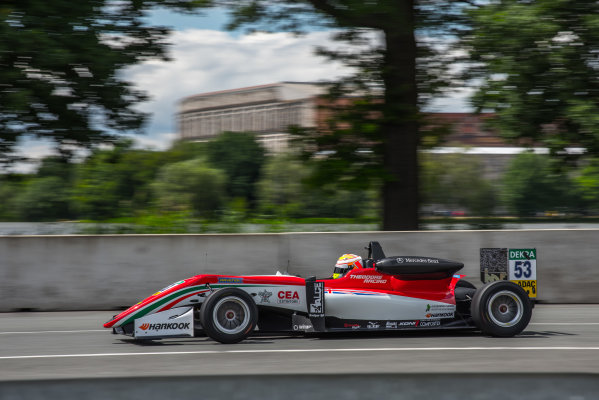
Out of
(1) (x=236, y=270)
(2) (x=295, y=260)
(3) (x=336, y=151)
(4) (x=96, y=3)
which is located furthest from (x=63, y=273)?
(3) (x=336, y=151)

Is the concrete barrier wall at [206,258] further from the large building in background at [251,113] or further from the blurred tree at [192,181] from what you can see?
the large building in background at [251,113]

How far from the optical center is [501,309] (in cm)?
822

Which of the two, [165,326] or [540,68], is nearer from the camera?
[165,326]

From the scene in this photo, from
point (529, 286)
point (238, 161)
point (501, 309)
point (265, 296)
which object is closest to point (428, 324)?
point (501, 309)

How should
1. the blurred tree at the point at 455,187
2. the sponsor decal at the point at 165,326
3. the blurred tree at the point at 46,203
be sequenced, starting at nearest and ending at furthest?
1. the sponsor decal at the point at 165,326
2. the blurred tree at the point at 46,203
3. the blurred tree at the point at 455,187

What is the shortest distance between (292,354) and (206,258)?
4.81 metres

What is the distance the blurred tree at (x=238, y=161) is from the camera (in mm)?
54938

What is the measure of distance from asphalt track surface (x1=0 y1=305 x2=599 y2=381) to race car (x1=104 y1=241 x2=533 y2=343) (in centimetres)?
17

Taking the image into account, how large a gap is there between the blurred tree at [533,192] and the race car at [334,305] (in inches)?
526

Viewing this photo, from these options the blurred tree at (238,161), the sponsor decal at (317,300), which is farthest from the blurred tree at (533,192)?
the blurred tree at (238,161)

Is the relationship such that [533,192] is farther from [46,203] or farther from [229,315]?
[229,315]

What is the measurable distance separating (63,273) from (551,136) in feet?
33.6

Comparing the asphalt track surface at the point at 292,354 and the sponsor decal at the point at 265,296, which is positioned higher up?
the sponsor decal at the point at 265,296

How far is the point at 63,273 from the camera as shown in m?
11.2
